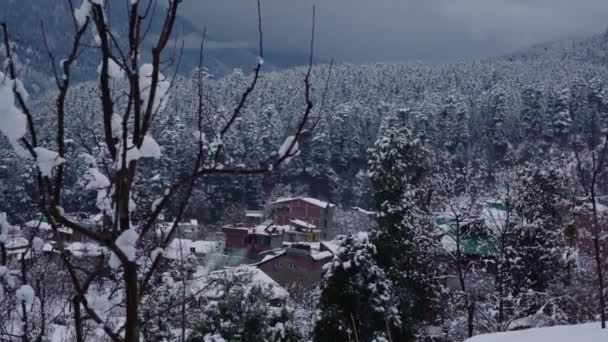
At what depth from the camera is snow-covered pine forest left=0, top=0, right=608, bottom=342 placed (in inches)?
54.0

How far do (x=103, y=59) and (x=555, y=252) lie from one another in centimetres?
1390

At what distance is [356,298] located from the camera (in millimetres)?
10414

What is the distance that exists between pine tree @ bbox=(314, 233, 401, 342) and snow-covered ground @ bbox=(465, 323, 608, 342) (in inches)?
222

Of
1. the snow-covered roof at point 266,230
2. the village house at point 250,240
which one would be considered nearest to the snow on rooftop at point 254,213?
the snow-covered roof at point 266,230

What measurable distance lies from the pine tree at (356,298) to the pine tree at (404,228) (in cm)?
198

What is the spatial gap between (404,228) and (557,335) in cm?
968

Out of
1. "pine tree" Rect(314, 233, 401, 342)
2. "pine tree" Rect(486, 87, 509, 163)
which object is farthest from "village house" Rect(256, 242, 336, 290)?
"pine tree" Rect(486, 87, 509, 163)

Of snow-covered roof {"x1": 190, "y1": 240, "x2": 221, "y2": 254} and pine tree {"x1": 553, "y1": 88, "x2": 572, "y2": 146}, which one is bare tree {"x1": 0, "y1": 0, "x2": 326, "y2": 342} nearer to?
snow-covered roof {"x1": 190, "y1": 240, "x2": 221, "y2": 254}

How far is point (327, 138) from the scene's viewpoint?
45.7 metres

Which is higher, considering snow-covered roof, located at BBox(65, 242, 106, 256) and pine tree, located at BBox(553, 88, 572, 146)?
pine tree, located at BBox(553, 88, 572, 146)

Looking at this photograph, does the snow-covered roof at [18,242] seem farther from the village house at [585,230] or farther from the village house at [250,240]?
the village house at [250,240]

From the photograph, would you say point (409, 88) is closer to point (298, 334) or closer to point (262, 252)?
point (262, 252)

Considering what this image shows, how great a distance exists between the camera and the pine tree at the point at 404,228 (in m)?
13.5

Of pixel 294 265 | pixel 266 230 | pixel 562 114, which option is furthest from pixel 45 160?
pixel 562 114
